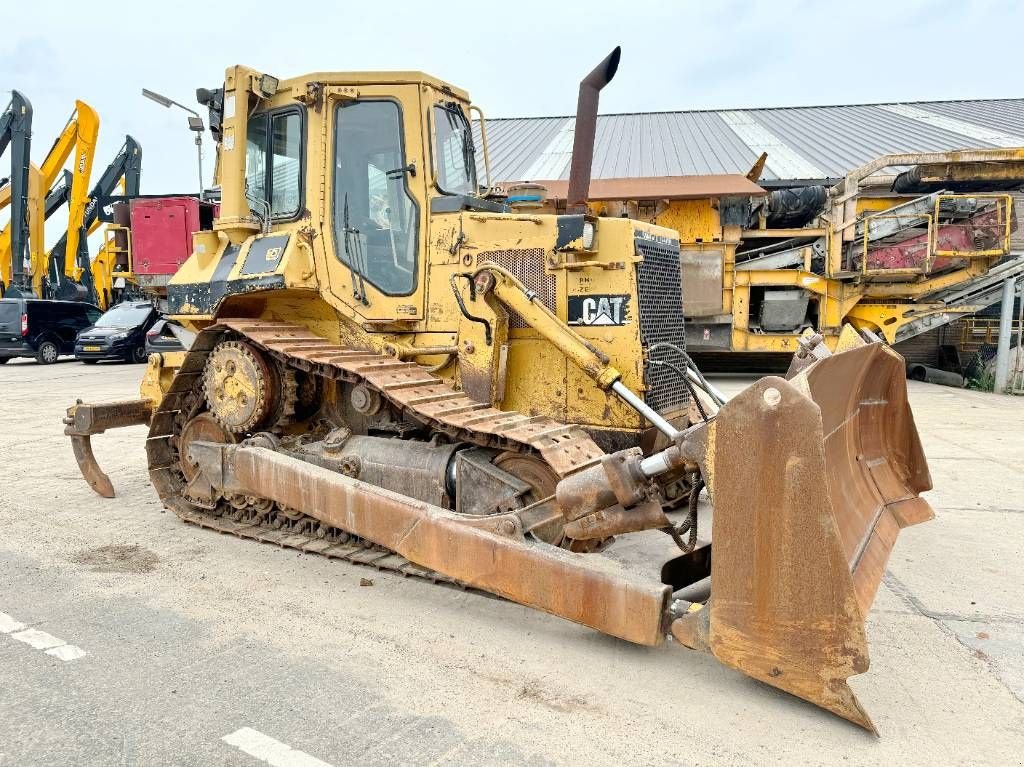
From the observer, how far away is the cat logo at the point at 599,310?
174 inches

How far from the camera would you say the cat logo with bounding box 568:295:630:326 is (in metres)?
4.42

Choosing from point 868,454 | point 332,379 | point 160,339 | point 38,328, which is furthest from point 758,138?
point 332,379

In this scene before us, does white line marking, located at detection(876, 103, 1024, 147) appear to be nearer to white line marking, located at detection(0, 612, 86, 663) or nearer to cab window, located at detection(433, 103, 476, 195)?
cab window, located at detection(433, 103, 476, 195)

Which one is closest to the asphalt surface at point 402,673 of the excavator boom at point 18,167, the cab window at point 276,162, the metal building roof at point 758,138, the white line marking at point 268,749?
the white line marking at point 268,749

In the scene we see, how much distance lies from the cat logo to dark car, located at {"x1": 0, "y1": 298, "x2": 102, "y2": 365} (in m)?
19.0

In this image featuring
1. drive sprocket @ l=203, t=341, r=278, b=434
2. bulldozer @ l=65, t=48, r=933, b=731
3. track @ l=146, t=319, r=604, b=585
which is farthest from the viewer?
drive sprocket @ l=203, t=341, r=278, b=434

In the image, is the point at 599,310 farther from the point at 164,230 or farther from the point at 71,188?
the point at 71,188

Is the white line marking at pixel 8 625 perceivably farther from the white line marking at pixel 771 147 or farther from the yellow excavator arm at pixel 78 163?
the yellow excavator arm at pixel 78 163

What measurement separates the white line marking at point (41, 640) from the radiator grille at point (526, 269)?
275cm

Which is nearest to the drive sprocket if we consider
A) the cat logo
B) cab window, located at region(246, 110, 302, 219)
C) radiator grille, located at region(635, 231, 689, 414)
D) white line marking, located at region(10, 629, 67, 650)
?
cab window, located at region(246, 110, 302, 219)

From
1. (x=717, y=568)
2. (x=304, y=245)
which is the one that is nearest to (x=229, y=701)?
(x=717, y=568)

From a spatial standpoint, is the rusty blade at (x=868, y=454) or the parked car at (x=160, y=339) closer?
the rusty blade at (x=868, y=454)

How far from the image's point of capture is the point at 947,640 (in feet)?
11.8

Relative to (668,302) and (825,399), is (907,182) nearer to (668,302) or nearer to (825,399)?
(668,302)
